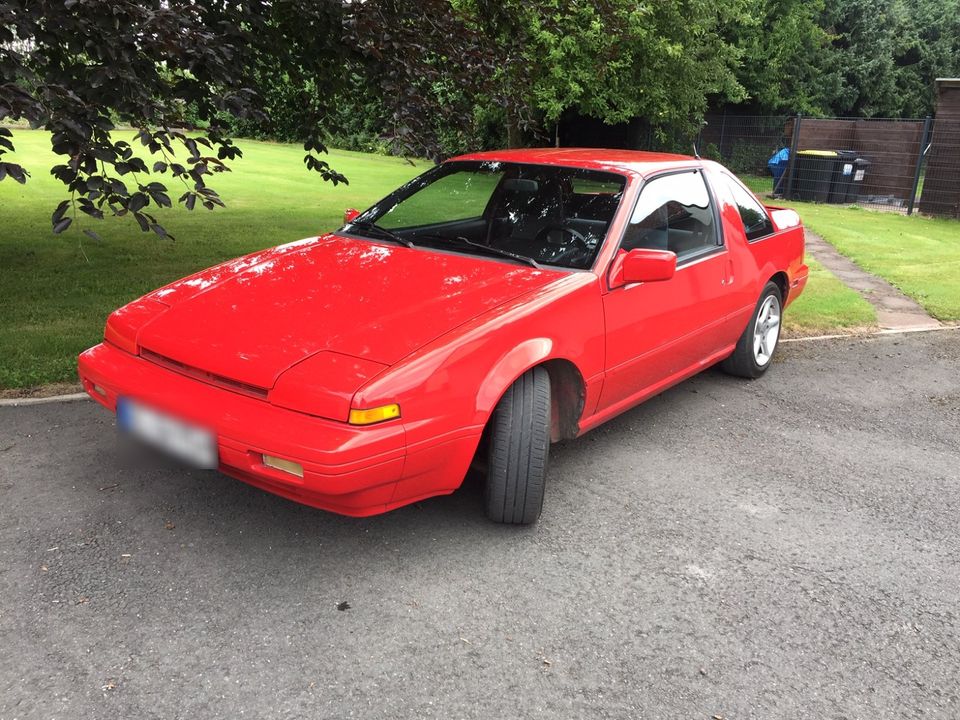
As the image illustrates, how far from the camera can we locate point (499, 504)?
3.27m

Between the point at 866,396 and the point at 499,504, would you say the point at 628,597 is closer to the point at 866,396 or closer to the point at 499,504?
the point at 499,504

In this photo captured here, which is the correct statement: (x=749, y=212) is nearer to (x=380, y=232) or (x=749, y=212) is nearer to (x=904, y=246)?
(x=380, y=232)

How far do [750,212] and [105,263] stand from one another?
6461mm

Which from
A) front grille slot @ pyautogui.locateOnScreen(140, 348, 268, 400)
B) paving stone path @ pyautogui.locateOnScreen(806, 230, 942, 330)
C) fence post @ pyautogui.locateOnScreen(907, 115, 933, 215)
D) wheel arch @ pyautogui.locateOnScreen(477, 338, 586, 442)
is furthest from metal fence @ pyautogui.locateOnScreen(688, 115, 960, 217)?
front grille slot @ pyautogui.locateOnScreen(140, 348, 268, 400)

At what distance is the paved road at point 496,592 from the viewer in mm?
2416

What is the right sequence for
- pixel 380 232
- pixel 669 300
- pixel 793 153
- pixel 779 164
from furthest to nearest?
pixel 779 164, pixel 793 153, pixel 380 232, pixel 669 300

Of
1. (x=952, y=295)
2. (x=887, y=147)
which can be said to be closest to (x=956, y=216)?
(x=887, y=147)

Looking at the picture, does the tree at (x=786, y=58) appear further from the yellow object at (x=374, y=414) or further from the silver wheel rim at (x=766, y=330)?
the yellow object at (x=374, y=414)

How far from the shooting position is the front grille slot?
9.52ft

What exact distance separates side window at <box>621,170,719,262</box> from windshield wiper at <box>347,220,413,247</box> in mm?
1130

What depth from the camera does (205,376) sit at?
3.03m

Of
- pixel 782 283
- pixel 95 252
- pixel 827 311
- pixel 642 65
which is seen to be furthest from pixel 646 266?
pixel 642 65

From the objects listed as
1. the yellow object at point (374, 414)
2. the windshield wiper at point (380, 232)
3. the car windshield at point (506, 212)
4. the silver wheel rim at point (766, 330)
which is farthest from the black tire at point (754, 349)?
the yellow object at point (374, 414)

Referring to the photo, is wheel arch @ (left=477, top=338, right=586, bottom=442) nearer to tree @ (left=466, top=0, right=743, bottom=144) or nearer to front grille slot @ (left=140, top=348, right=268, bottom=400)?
front grille slot @ (left=140, top=348, right=268, bottom=400)
